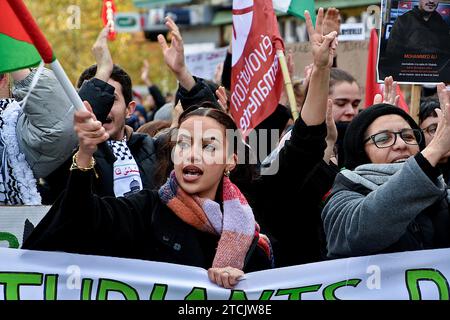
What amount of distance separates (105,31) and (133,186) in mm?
761

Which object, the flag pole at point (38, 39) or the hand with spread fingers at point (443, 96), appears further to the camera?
the hand with spread fingers at point (443, 96)

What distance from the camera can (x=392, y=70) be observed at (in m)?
5.59

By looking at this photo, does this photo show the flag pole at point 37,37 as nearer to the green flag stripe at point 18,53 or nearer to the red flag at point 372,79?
the green flag stripe at point 18,53

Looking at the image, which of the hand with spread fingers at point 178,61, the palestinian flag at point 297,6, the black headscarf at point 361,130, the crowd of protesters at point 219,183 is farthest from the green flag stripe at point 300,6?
the black headscarf at point 361,130

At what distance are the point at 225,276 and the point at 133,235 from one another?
0.39m

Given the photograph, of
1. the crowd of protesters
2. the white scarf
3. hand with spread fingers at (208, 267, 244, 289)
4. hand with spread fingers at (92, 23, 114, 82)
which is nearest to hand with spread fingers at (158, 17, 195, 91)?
the crowd of protesters

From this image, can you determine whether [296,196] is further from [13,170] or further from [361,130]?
[13,170]

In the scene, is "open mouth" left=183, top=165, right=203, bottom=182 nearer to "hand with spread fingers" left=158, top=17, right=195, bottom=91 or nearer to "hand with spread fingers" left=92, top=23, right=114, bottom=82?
"hand with spread fingers" left=92, top=23, right=114, bottom=82

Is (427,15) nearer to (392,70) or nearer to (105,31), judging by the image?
(392,70)

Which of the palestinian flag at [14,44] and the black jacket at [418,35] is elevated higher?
the palestinian flag at [14,44]

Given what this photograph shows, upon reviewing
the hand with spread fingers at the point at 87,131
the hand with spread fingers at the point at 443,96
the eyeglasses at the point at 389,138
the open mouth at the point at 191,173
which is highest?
the hand with spread fingers at the point at 87,131

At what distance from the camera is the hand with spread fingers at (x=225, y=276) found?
12.6ft

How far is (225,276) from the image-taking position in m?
3.82
